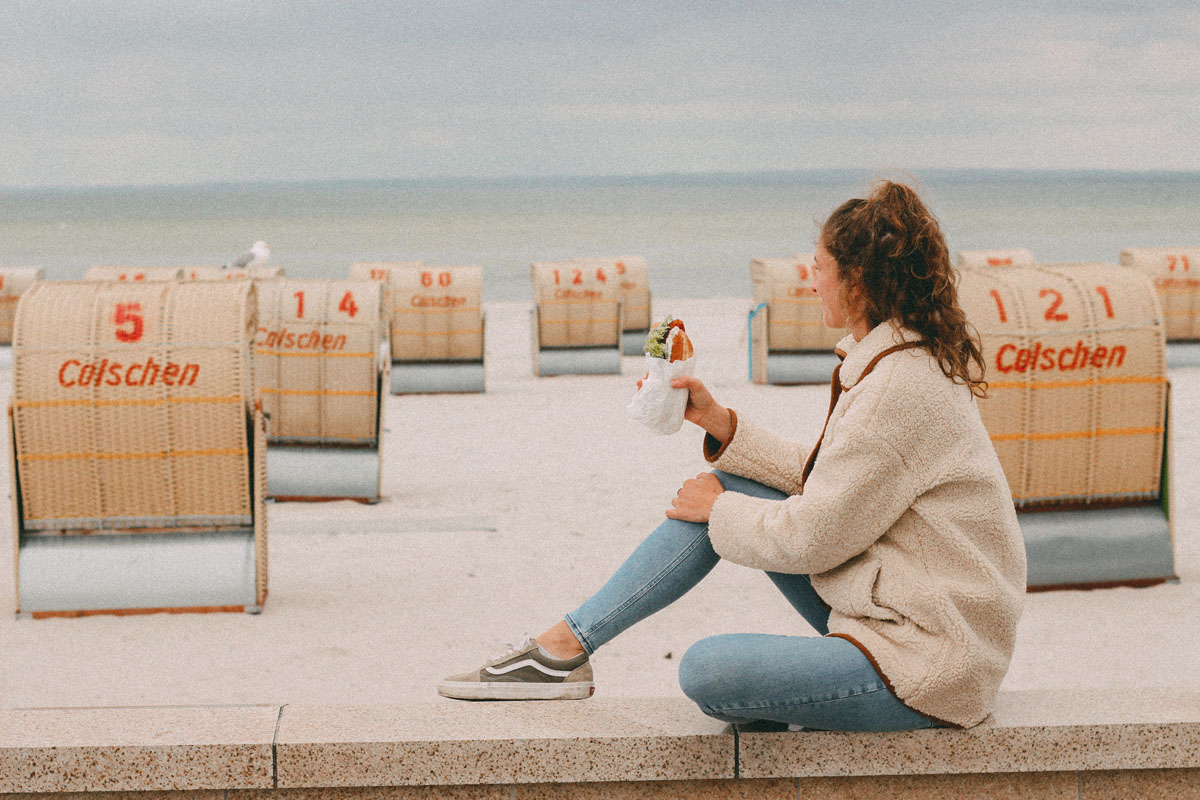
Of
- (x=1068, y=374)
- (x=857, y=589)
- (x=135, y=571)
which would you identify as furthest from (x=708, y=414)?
(x=135, y=571)

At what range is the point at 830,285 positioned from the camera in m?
2.83

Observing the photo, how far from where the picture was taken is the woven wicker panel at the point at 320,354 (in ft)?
27.6

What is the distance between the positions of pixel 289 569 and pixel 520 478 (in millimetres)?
2944

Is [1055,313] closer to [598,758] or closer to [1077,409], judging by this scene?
[1077,409]

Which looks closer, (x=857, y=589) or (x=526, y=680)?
(x=857, y=589)

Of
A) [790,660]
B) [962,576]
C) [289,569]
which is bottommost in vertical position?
[289,569]

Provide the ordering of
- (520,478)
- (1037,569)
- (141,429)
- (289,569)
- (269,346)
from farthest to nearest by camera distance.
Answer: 1. (520,478)
2. (269,346)
3. (289,569)
4. (1037,569)
5. (141,429)

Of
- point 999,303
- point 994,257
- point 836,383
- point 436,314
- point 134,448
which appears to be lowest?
point 134,448

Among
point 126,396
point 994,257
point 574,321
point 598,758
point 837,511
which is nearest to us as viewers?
point 837,511

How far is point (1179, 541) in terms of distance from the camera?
7.46 m

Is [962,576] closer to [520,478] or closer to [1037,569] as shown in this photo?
[1037,569]

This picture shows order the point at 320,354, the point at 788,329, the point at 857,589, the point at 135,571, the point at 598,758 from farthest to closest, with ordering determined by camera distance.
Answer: the point at 788,329 → the point at 320,354 → the point at 135,571 → the point at 598,758 → the point at 857,589

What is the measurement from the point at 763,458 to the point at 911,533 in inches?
21.9

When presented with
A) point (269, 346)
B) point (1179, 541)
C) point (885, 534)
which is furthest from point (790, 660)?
point (269, 346)
